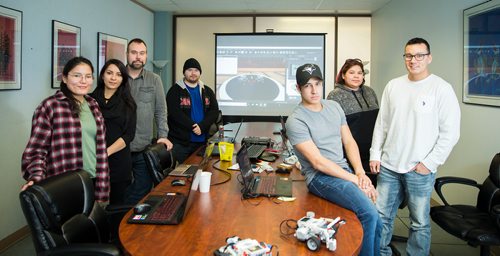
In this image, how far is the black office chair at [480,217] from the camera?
220 cm

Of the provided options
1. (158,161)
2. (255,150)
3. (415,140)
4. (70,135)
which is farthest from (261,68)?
(70,135)

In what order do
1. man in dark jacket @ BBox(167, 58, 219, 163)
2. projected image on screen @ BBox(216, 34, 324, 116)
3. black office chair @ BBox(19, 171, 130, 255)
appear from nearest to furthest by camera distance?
1. black office chair @ BBox(19, 171, 130, 255)
2. man in dark jacket @ BBox(167, 58, 219, 163)
3. projected image on screen @ BBox(216, 34, 324, 116)

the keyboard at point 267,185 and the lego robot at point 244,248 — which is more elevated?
the keyboard at point 267,185

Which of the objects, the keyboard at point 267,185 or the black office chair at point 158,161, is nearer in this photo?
the keyboard at point 267,185

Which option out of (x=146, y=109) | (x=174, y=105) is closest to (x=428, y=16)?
(x=174, y=105)

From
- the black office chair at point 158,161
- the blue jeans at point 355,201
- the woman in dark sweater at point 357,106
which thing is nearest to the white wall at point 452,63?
the woman in dark sweater at point 357,106

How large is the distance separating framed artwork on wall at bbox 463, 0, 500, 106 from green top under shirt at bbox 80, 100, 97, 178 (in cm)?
302

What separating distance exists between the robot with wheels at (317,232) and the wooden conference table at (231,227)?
2cm

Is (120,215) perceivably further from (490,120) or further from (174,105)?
(490,120)

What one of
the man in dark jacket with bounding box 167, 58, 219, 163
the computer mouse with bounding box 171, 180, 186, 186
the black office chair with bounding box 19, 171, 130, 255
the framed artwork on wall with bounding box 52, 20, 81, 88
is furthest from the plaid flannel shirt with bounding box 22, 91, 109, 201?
the framed artwork on wall with bounding box 52, 20, 81, 88

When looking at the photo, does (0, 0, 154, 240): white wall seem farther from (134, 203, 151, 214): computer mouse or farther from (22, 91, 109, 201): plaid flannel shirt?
(134, 203, 151, 214): computer mouse

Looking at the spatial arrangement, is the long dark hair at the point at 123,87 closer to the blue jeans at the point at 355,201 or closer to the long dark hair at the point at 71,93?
the long dark hair at the point at 71,93

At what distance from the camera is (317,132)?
196 cm

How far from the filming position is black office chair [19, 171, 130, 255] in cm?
140
